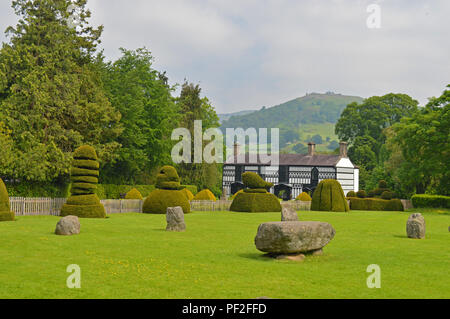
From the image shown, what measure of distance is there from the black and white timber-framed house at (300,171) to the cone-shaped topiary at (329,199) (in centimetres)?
2966

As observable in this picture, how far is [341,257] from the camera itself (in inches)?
557

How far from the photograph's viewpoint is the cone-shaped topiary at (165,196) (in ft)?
115

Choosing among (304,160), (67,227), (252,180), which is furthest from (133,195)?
(304,160)

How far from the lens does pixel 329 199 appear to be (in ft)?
147

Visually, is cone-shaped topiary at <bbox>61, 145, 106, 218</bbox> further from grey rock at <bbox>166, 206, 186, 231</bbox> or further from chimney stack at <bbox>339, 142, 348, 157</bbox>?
chimney stack at <bbox>339, 142, 348, 157</bbox>

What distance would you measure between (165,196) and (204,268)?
77.6 feet

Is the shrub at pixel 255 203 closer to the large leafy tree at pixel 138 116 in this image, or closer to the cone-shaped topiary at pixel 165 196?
the cone-shaped topiary at pixel 165 196

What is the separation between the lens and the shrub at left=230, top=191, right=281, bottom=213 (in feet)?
132

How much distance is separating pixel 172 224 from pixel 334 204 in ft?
86.0

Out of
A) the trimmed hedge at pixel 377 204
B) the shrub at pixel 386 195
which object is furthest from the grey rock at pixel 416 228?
the shrub at pixel 386 195

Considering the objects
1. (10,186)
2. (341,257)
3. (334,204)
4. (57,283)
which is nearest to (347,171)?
(334,204)

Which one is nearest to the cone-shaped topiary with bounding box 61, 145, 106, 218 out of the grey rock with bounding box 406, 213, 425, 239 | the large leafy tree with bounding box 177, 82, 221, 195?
the grey rock with bounding box 406, 213, 425, 239

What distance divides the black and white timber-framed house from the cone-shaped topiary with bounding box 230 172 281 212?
34.2m

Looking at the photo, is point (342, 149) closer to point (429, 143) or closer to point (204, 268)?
point (429, 143)
